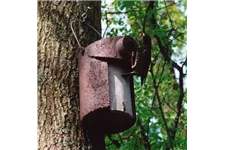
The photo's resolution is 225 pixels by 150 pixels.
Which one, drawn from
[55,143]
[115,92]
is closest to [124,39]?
[115,92]

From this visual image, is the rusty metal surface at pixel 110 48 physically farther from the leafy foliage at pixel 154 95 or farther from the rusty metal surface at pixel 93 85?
the leafy foliage at pixel 154 95

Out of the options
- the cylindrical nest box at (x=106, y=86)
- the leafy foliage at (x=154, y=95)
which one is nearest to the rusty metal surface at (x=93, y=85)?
the cylindrical nest box at (x=106, y=86)

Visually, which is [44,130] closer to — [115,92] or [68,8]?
[115,92]

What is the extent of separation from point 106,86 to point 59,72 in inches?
11.4

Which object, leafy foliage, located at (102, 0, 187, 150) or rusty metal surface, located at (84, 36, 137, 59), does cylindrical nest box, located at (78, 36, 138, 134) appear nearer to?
rusty metal surface, located at (84, 36, 137, 59)

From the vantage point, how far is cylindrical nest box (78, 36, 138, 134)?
3.00 m

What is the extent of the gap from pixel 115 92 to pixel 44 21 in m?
0.62

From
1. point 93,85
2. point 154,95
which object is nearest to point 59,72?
point 93,85

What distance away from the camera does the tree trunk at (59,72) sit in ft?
9.86

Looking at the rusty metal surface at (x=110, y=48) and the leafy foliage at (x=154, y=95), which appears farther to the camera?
the leafy foliage at (x=154, y=95)

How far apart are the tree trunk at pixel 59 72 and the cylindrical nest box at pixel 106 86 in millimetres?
58

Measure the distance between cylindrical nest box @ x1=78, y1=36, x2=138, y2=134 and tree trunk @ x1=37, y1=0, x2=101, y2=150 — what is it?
2.3 inches

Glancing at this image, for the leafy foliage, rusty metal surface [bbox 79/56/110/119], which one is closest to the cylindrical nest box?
rusty metal surface [bbox 79/56/110/119]

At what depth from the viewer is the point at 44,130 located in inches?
119
